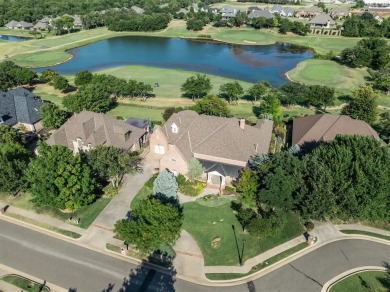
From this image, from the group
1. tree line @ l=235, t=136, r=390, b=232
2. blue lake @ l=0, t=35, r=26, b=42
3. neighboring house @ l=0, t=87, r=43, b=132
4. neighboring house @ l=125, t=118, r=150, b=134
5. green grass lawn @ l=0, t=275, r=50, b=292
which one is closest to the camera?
green grass lawn @ l=0, t=275, r=50, b=292

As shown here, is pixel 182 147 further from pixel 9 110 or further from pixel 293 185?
pixel 9 110

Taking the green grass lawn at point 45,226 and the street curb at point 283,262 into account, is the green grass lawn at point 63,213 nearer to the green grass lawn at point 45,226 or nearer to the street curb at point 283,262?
the green grass lawn at point 45,226

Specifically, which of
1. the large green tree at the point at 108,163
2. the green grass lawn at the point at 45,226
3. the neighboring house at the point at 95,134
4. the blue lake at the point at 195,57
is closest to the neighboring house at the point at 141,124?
the neighboring house at the point at 95,134

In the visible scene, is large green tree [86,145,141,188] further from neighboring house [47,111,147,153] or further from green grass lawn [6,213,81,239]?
green grass lawn [6,213,81,239]

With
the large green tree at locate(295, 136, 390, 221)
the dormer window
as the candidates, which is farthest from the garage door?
the large green tree at locate(295, 136, 390, 221)

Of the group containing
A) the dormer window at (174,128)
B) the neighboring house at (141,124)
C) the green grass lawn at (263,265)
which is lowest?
the green grass lawn at (263,265)

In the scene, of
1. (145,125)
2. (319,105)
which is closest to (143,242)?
(145,125)

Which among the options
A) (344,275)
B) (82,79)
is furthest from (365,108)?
(82,79)
